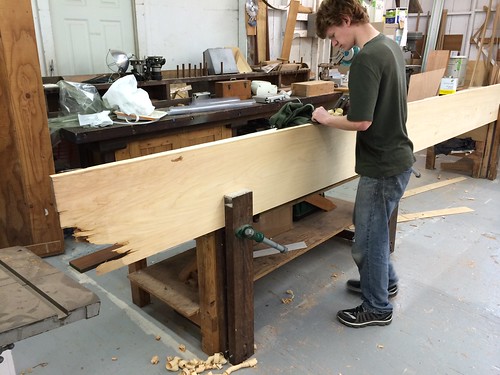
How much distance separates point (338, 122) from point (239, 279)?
2.54 ft

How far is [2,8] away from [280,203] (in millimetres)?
1929

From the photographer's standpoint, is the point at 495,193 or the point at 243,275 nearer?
the point at 243,275

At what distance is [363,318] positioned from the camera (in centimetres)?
201

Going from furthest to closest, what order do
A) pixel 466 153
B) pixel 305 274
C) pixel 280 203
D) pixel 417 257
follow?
pixel 466 153, pixel 417 257, pixel 305 274, pixel 280 203

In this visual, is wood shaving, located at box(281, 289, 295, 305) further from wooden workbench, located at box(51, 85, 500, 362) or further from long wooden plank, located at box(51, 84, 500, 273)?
long wooden plank, located at box(51, 84, 500, 273)

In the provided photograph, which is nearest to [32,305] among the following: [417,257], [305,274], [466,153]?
[305,274]

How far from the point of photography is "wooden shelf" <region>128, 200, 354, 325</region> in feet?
6.08

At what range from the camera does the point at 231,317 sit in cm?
174

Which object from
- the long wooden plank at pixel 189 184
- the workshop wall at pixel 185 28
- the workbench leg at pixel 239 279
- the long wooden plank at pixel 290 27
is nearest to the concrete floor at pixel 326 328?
the workbench leg at pixel 239 279

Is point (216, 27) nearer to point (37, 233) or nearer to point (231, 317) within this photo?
point (37, 233)

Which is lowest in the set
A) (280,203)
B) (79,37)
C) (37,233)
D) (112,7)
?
(37,233)

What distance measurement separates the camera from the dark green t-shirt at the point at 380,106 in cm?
160

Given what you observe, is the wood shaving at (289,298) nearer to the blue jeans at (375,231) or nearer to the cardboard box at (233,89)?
the blue jeans at (375,231)

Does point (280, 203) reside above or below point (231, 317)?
above
